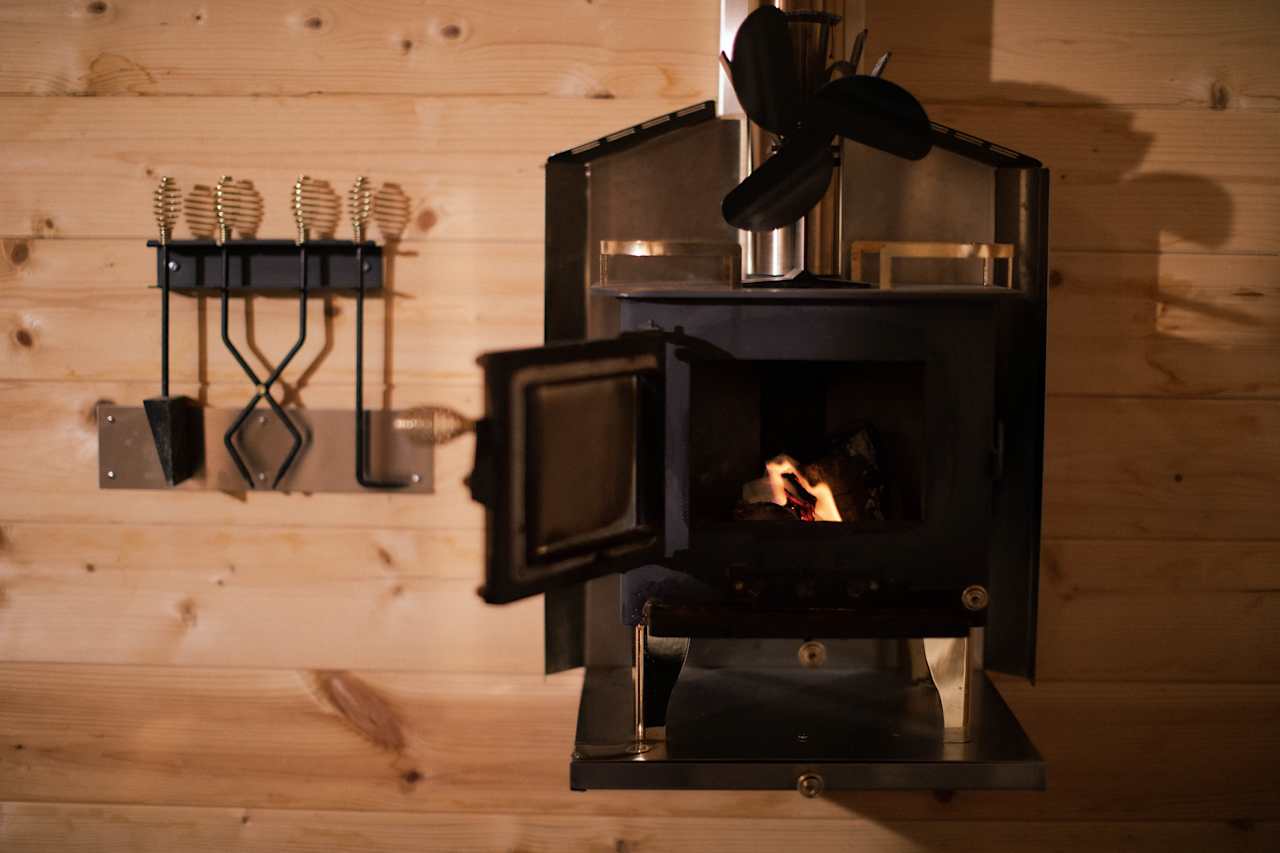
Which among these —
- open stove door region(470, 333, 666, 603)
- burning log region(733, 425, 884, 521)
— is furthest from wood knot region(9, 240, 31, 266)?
burning log region(733, 425, 884, 521)

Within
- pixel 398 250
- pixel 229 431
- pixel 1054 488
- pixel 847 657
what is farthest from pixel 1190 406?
pixel 229 431

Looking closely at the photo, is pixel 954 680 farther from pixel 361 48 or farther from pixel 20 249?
pixel 20 249

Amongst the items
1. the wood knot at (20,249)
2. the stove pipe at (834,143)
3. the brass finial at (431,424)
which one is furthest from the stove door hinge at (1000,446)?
the wood knot at (20,249)

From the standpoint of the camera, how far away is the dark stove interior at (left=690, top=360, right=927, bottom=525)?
4.49 feet

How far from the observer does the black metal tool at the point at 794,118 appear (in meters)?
1.17

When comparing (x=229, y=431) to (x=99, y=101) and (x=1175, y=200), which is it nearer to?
(x=99, y=101)

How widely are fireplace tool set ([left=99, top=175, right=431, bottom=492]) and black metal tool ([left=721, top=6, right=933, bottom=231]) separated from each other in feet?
1.89

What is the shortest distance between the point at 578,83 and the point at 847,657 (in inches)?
36.9

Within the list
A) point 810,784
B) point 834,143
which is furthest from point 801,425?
point 810,784

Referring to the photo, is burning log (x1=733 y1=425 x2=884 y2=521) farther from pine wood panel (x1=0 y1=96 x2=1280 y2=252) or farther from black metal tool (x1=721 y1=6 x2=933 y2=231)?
pine wood panel (x1=0 y1=96 x2=1280 y2=252)

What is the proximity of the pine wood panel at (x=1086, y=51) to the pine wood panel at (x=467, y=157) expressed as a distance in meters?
0.03

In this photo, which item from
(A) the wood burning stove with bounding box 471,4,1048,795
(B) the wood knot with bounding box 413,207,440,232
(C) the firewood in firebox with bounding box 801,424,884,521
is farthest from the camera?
(B) the wood knot with bounding box 413,207,440,232

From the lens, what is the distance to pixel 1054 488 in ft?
5.00

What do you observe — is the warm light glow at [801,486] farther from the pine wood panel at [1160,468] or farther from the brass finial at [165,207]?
the brass finial at [165,207]
